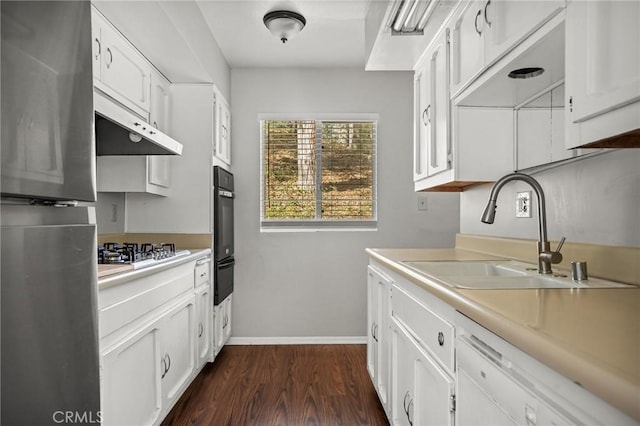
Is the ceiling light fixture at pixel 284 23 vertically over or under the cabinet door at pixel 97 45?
over

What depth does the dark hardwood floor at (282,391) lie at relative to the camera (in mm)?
2303

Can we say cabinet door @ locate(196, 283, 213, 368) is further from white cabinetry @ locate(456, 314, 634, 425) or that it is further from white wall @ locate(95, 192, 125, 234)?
white cabinetry @ locate(456, 314, 634, 425)

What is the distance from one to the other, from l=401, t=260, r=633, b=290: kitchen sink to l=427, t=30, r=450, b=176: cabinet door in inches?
20.7

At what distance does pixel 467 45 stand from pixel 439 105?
17.3 inches

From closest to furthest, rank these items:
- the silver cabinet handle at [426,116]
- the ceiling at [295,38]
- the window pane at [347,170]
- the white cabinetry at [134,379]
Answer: the white cabinetry at [134,379], the silver cabinet handle at [426,116], the ceiling at [295,38], the window pane at [347,170]

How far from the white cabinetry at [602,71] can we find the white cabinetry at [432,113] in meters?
1.08

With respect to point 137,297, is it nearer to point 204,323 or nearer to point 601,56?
point 204,323

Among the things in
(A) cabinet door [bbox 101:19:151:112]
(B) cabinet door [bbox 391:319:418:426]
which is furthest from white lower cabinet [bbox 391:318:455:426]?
(A) cabinet door [bbox 101:19:151:112]

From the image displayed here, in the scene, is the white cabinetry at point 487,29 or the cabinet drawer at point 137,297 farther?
the cabinet drawer at point 137,297

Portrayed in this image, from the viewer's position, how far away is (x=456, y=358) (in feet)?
3.60

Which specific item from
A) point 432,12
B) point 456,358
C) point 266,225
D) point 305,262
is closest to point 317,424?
point 456,358

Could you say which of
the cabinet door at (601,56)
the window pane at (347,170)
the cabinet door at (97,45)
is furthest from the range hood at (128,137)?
the window pane at (347,170)

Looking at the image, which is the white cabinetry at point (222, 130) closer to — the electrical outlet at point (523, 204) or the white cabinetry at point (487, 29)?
the white cabinetry at point (487, 29)

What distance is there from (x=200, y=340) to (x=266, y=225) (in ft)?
4.08
